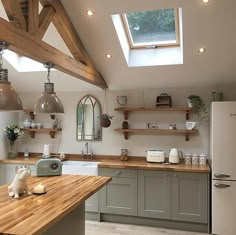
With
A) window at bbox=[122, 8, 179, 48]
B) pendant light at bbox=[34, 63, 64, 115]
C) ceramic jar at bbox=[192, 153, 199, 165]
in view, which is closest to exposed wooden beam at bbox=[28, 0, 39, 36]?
pendant light at bbox=[34, 63, 64, 115]

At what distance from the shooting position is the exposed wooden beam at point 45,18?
109 inches

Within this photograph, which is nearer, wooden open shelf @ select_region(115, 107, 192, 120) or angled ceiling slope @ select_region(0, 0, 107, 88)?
angled ceiling slope @ select_region(0, 0, 107, 88)

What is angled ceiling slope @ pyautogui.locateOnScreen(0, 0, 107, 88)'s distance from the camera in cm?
232

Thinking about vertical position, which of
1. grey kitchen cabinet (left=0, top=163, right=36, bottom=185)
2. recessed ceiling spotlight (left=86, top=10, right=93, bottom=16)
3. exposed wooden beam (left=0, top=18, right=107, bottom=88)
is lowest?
grey kitchen cabinet (left=0, top=163, right=36, bottom=185)

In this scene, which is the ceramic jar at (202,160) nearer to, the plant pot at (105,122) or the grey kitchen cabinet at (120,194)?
the grey kitchen cabinet at (120,194)

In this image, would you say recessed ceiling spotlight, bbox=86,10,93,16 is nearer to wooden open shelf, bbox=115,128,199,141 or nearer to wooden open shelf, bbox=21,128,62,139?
wooden open shelf, bbox=115,128,199,141

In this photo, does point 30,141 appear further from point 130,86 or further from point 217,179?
point 217,179

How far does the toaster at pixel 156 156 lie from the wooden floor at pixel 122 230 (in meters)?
1.03

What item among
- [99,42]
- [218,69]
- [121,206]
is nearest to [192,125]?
[218,69]

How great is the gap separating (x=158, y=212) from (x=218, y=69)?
2302mm

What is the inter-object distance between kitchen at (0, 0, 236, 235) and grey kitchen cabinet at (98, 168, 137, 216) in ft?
2.08

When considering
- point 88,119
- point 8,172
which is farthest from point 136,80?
point 8,172

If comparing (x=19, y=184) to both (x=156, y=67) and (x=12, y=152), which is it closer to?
(x=156, y=67)

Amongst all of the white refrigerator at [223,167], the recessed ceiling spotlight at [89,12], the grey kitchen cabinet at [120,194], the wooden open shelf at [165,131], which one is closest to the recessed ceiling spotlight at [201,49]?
the white refrigerator at [223,167]
